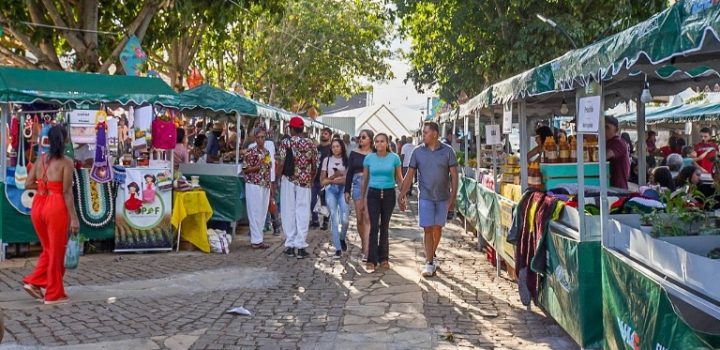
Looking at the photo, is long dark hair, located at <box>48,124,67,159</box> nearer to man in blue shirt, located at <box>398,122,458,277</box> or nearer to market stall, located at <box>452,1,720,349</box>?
man in blue shirt, located at <box>398,122,458,277</box>

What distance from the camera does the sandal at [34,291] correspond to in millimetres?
7914

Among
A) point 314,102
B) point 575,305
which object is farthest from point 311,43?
point 575,305

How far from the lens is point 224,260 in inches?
432

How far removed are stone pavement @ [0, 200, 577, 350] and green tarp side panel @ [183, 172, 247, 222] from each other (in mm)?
1459

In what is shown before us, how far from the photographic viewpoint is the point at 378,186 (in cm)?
991

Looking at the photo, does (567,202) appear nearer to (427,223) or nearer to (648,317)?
(648,317)

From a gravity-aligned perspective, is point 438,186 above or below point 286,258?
above

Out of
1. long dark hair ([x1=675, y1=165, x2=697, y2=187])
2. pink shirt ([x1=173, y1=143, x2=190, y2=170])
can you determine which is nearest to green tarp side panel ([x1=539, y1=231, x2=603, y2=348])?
long dark hair ([x1=675, y1=165, x2=697, y2=187])

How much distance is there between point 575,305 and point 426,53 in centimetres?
1855

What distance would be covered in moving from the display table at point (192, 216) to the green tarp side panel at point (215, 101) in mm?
1626

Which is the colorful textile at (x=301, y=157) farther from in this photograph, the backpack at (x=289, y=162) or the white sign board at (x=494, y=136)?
the white sign board at (x=494, y=136)

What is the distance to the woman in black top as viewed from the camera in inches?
414

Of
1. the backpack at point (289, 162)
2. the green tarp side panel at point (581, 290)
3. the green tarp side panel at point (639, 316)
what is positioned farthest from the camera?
the backpack at point (289, 162)

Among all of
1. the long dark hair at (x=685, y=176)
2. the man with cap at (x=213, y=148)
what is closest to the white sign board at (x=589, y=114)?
the long dark hair at (x=685, y=176)
